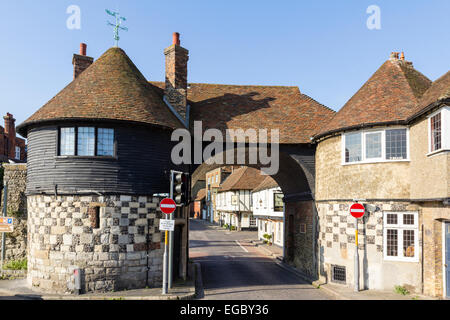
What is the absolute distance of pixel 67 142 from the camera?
1517 centimetres

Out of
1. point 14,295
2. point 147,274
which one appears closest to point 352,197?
point 147,274

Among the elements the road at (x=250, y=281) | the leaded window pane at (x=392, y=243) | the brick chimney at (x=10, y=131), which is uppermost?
the brick chimney at (x=10, y=131)

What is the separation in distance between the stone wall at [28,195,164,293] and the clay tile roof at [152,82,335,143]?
6.23 metres

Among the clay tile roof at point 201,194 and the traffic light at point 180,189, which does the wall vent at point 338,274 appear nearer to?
the traffic light at point 180,189

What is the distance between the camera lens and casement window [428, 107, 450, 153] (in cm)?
1242

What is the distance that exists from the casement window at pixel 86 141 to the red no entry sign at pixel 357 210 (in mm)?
9416

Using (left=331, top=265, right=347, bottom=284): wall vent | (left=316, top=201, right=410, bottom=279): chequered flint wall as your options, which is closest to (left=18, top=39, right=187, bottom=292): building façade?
(left=316, top=201, right=410, bottom=279): chequered flint wall

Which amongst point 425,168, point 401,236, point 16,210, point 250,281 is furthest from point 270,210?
point 425,168

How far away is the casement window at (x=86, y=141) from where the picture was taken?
49.4 ft

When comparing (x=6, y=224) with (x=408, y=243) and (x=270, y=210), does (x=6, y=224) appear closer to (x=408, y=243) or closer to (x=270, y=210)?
(x=408, y=243)

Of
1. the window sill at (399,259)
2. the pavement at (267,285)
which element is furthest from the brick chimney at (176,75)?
the window sill at (399,259)

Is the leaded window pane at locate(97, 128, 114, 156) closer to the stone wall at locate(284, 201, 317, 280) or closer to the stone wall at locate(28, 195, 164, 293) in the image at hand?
the stone wall at locate(28, 195, 164, 293)

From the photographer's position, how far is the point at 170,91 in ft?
63.9

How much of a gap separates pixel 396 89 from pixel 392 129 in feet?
7.71
